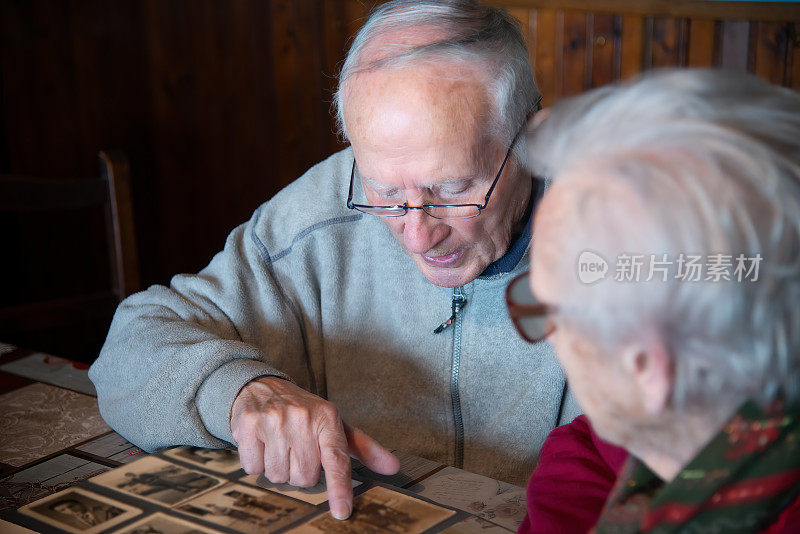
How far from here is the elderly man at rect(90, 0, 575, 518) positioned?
114 cm

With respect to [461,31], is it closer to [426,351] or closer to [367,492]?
[426,351]

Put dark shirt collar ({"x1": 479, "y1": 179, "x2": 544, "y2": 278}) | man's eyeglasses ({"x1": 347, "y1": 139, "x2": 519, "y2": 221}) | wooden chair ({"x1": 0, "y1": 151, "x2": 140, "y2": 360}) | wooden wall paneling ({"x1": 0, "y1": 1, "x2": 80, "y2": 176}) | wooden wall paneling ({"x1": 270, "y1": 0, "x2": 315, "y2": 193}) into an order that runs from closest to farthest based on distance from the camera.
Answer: man's eyeglasses ({"x1": 347, "y1": 139, "x2": 519, "y2": 221})
dark shirt collar ({"x1": 479, "y1": 179, "x2": 544, "y2": 278})
wooden chair ({"x1": 0, "y1": 151, "x2": 140, "y2": 360})
wooden wall paneling ({"x1": 0, "y1": 1, "x2": 80, "y2": 176})
wooden wall paneling ({"x1": 270, "y1": 0, "x2": 315, "y2": 193})

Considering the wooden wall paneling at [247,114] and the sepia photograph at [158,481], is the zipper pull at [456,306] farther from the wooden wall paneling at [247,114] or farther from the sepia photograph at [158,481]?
the wooden wall paneling at [247,114]

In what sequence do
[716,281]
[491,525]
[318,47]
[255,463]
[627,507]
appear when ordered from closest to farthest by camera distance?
[716,281] < [627,507] < [491,525] < [255,463] < [318,47]

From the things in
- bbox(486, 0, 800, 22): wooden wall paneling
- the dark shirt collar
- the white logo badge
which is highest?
bbox(486, 0, 800, 22): wooden wall paneling

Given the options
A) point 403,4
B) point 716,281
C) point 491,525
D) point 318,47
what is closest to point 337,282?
point 403,4

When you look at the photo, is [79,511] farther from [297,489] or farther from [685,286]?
[685,286]

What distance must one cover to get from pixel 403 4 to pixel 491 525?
84cm

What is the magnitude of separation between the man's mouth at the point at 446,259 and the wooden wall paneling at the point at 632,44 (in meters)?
2.20

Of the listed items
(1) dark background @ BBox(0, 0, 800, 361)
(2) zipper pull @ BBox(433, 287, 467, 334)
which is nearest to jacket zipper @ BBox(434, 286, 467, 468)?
(2) zipper pull @ BBox(433, 287, 467, 334)

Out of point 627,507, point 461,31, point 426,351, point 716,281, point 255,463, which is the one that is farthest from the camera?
point 426,351

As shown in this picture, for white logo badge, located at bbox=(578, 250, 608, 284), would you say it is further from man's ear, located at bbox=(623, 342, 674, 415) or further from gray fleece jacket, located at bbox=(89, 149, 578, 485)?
gray fleece jacket, located at bbox=(89, 149, 578, 485)

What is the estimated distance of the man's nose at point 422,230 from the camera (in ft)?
4.18

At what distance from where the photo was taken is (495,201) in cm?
129
